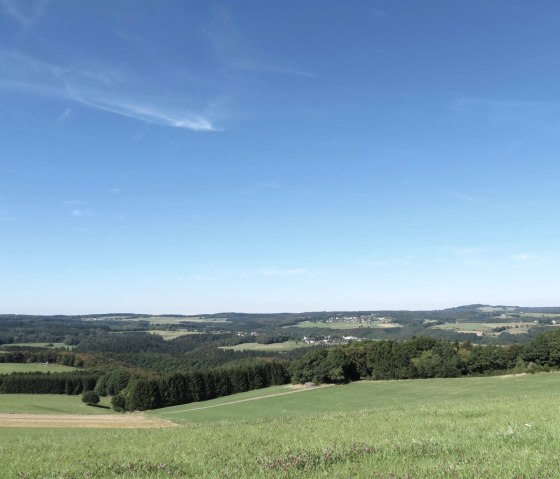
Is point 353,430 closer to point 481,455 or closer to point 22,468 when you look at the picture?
point 481,455

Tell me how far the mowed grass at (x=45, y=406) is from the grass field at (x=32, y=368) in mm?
30692

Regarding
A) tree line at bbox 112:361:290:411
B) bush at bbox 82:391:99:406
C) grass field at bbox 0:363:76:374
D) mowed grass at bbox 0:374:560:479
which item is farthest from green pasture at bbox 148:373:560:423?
grass field at bbox 0:363:76:374

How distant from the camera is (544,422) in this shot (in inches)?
500

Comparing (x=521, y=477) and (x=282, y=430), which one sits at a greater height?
(x=521, y=477)

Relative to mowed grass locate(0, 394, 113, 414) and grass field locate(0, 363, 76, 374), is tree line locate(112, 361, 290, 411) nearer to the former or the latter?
mowed grass locate(0, 394, 113, 414)

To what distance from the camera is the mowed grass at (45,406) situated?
75.2 meters

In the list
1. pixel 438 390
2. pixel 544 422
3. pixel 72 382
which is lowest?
pixel 72 382

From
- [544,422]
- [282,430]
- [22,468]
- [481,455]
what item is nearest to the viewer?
[481,455]

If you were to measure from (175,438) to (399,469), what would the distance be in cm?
982

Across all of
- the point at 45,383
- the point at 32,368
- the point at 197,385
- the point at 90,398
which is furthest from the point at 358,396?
the point at 32,368

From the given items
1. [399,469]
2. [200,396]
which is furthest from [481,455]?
[200,396]

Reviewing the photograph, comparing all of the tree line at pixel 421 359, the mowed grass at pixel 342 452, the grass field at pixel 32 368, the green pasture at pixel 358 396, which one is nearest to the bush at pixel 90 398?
the grass field at pixel 32 368

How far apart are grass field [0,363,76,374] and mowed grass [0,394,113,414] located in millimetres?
30692

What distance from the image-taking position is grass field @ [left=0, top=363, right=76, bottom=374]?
142750 millimetres
